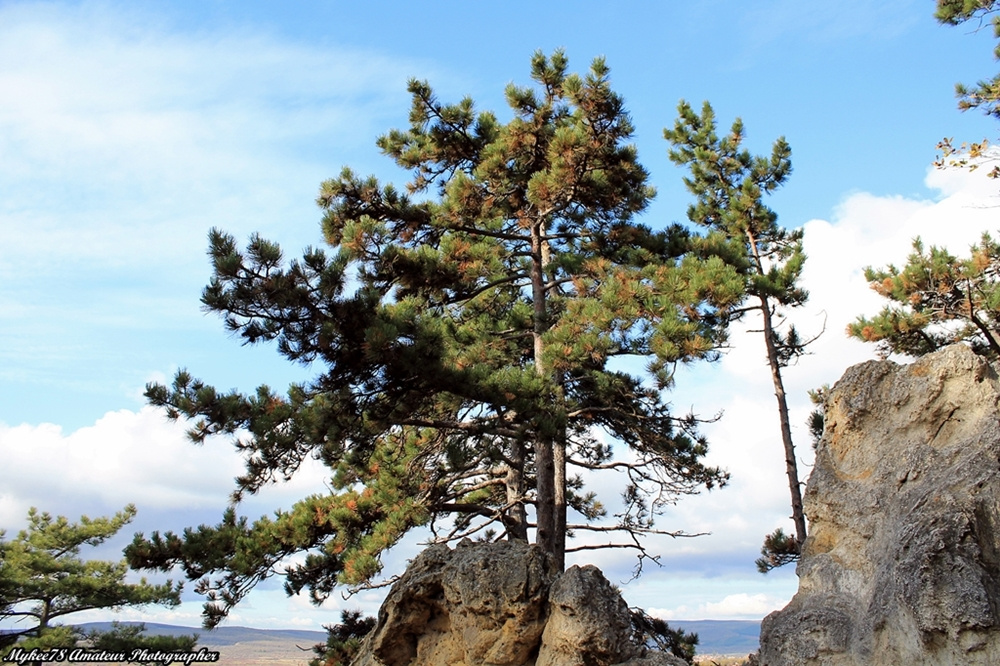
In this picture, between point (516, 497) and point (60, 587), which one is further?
point (60, 587)

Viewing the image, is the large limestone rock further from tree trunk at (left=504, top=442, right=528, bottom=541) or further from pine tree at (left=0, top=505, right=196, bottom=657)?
pine tree at (left=0, top=505, right=196, bottom=657)

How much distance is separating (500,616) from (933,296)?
10.9 m

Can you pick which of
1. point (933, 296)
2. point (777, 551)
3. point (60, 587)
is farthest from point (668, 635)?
point (60, 587)

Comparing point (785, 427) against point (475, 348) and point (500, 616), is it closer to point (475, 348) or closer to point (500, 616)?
point (475, 348)

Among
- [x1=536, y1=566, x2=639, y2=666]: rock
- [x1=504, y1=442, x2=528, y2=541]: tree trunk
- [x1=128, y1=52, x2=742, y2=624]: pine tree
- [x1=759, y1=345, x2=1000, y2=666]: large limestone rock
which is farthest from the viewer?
[x1=504, y1=442, x2=528, y2=541]: tree trunk

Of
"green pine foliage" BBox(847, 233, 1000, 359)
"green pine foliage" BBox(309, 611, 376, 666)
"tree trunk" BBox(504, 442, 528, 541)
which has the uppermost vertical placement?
"green pine foliage" BBox(847, 233, 1000, 359)

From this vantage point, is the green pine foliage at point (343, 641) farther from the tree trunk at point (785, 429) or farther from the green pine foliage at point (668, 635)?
the tree trunk at point (785, 429)

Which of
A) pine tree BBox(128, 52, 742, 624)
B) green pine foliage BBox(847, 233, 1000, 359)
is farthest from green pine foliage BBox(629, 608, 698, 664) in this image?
green pine foliage BBox(847, 233, 1000, 359)

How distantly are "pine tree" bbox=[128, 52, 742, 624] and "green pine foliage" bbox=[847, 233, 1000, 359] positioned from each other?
3.65 m

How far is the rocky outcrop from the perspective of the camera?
263 inches

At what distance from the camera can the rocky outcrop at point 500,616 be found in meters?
6.68

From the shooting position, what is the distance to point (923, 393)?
563 cm

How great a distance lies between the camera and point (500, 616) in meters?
7.11

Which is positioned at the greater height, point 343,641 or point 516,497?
point 516,497
